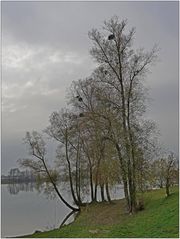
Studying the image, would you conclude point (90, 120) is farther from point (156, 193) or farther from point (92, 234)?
point (92, 234)

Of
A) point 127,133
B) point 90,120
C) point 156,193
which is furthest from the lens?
point 156,193

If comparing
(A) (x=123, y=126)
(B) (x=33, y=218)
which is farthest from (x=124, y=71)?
(B) (x=33, y=218)

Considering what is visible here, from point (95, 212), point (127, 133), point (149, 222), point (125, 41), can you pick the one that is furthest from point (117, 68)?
point (95, 212)

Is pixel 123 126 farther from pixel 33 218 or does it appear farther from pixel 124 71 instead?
pixel 33 218

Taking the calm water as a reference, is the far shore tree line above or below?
above

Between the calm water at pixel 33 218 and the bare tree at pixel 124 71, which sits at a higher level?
the bare tree at pixel 124 71

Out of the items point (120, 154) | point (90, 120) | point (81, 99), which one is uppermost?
point (81, 99)

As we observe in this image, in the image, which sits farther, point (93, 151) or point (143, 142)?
point (93, 151)

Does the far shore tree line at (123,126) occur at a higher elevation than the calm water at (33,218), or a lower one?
higher

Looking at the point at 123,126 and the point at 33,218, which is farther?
the point at 33,218

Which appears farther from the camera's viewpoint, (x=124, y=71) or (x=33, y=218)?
(x=33, y=218)

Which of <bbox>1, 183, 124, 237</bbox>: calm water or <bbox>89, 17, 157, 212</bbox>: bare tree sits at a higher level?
<bbox>89, 17, 157, 212</bbox>: bare tree

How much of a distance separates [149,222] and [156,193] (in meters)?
9.64

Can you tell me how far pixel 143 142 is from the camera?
1798 cm
